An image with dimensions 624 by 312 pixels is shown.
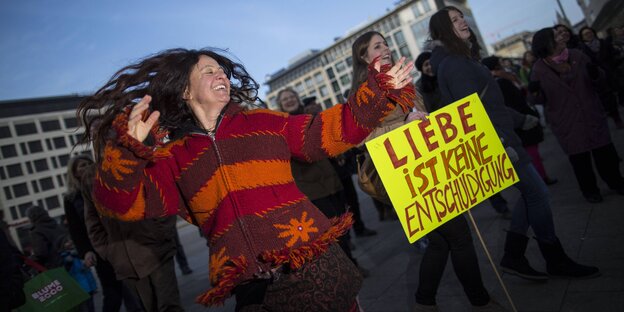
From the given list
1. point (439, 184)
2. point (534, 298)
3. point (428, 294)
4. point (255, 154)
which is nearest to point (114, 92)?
point (255, 154)

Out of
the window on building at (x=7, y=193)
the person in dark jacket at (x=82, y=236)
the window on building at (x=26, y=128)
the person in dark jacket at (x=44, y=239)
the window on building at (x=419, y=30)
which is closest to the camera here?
the person in dark jacket at (x=82, y=236)

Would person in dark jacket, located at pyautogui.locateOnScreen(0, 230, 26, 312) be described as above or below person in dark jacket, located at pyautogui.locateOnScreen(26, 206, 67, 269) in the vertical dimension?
below

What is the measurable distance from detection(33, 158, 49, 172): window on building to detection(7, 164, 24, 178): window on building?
2.02 meters

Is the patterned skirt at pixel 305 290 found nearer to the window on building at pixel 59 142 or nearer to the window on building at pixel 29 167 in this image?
the window on building at pixel 29 167

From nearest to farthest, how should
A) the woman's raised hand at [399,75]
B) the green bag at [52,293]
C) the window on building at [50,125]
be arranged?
the woman's raised hand at [399,75] → the green bag at [52,293] → the window on building at [50,125]

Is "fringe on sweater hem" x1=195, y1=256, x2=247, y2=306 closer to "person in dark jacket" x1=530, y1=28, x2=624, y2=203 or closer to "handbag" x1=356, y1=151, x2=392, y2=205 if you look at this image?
"handbag" x1=356, y1=151, x2=392, y2=205

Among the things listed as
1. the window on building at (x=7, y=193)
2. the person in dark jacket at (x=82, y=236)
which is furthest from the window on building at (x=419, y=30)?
the person in dark jacket at (x=82, y=236)

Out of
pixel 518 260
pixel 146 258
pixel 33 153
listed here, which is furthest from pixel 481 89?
pixel 33 153

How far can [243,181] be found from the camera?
162 centimetres

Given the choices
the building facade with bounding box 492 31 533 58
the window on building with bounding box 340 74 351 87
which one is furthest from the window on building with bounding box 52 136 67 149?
the building facade with bounding box 492 31 533 58

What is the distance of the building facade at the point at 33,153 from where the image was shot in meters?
53.2

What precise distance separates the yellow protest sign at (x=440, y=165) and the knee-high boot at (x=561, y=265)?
2.39 feet

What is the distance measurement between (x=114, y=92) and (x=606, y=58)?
21.3ft

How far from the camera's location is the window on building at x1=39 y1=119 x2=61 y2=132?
58.4 m
